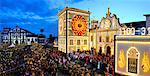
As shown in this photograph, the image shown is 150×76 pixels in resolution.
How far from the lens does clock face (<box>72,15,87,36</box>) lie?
138 ft

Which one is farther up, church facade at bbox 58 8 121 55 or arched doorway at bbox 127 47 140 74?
church facade at bbox 58 8 121 55

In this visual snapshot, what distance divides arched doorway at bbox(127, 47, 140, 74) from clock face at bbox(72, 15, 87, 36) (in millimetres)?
23660

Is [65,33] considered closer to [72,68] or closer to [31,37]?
[72,68]

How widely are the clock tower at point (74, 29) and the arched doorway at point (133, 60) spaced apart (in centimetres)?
2325

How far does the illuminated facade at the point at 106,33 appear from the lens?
105ft

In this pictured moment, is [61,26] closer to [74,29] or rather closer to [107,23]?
[74,29]

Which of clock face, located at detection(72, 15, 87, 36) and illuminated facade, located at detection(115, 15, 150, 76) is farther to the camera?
clock face, located at detection(72, 15, 87, 36)

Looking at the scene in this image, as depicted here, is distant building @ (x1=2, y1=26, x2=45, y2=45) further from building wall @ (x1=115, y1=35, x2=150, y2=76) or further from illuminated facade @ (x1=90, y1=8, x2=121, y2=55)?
building wall @ (x1=115, y1=35, x2=150, y2=76)

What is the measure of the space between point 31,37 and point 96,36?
144 ft

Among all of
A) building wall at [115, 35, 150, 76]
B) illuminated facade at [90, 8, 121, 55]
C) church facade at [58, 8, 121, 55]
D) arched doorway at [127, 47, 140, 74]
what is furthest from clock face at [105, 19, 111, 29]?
arched doorway at [127, 47, 140, 74]

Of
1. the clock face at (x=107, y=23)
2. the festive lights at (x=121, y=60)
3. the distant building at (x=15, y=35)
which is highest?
the clock face at (x=107, y=23)

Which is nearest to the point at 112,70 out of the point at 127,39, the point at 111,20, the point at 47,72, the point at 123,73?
the point at 123,73

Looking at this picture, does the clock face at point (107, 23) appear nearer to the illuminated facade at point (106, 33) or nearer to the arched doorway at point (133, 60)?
the illuminated facade at point (106, 33)

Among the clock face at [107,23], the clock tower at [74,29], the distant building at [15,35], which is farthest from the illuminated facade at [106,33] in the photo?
the distant building at [15,35]
